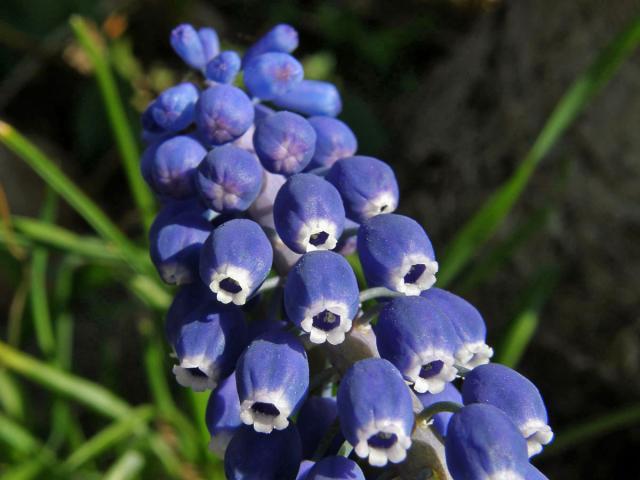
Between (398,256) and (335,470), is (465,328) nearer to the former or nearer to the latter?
(398,256)

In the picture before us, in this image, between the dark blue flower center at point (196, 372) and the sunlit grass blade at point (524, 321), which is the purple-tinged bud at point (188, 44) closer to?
the dark blue flower center at point (196, 372)

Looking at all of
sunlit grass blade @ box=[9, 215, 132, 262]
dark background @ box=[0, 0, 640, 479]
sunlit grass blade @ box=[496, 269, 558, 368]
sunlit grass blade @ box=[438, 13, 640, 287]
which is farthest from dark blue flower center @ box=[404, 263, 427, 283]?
sunlit grass blade @ box=[9, 215, 132, 262]

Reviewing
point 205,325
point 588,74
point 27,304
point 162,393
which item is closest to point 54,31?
point 27,304

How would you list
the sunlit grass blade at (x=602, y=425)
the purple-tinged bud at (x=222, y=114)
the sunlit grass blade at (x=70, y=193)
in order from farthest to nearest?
the sunlit grass blade at (x=602, y=425) → the sunlit grass blade at (x=70, y=193) → the purple-tinged bud at (x=222, y=114)

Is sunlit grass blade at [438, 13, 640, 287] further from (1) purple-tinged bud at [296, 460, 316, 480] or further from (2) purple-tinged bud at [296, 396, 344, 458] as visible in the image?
(1) purple-tinged bud at [296, 460, 316, 480]

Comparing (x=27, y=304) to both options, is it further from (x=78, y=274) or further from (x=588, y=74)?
(x=588, y=74)

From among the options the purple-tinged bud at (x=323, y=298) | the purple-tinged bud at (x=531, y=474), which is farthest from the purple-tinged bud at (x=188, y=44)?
the purple-tinged bud at (x=531, y=474)
